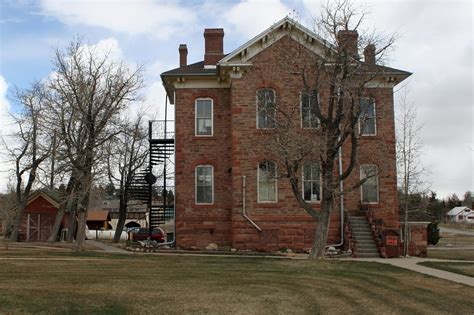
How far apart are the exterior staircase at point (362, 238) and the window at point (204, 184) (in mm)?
6898

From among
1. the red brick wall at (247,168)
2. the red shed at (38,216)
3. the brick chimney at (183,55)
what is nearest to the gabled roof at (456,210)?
the red shed at (38,216)

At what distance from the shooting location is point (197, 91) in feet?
91.0

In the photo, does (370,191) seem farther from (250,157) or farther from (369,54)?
(369,54)

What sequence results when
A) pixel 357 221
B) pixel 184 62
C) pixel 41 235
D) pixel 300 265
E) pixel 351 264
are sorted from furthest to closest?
pixel 41 235
pixel 184 62
pixel 357 221
pixel 351 264
pixel 300 265

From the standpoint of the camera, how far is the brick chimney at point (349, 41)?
736 inches

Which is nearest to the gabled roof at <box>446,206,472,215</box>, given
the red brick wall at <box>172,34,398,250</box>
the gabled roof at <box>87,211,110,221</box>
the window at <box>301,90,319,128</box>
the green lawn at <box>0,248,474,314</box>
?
the gabled roof at <box>87,211,110,221</box>

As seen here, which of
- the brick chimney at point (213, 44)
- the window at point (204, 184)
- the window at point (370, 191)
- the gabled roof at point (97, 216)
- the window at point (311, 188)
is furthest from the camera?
the gabled roof at point (97, 216)

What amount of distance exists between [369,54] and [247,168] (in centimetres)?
876

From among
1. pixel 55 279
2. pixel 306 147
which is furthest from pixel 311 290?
pixel 306 147

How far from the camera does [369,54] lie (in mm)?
19484

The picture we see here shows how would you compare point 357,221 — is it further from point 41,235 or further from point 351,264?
point 41,235

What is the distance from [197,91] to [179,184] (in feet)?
15.6

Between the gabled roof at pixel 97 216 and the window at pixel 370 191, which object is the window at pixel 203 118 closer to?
the window at pixel 370 191

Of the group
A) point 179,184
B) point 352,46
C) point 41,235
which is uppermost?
point 352,46
